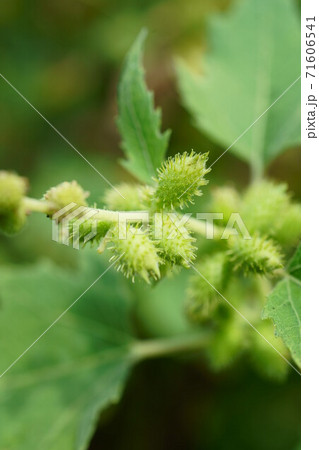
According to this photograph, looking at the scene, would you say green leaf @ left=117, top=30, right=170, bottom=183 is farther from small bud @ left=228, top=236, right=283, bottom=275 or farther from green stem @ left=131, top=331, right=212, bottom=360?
green stem @ left=131, top=331, right=212, bottom=360

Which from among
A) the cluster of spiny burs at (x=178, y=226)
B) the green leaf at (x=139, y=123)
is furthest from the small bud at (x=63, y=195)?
the green leaf at (x=139, y=123)

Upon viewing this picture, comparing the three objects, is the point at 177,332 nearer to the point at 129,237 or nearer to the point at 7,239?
the point at 7,239

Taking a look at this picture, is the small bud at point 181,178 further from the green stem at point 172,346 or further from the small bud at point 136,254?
the green stem at point 172,346

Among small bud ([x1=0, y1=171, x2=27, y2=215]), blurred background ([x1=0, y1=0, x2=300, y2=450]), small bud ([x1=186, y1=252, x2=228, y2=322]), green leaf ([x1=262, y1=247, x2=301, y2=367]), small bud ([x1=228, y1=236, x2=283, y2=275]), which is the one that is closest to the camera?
small bud ([x1=0, y1=171, x2=27, y2=215])

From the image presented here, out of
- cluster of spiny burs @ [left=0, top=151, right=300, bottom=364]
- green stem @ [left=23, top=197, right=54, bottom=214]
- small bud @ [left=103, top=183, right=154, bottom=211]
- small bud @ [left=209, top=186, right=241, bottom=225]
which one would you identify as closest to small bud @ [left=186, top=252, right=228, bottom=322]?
cluster of spiny burs @ [left=0, top=151, right=300, bottom=364]

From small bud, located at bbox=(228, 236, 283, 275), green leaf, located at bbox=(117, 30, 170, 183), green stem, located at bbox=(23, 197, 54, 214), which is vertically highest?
green leaf, located at bbox=(117, 30, 170, 183)

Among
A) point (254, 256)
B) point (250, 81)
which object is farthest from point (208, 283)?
point (250, 81)
